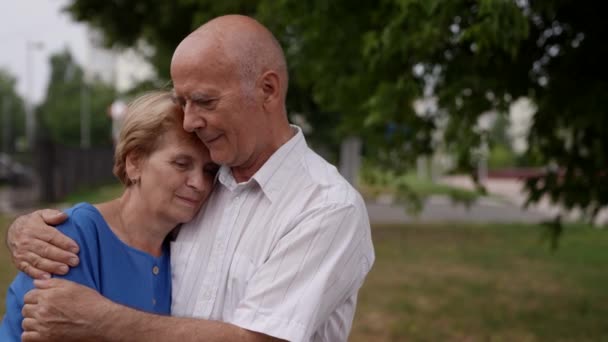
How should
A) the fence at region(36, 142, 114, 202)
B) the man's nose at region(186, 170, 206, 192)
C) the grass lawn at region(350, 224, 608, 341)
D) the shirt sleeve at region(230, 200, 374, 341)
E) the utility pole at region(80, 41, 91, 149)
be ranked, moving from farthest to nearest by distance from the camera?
the utility pole at region(80, 41, 91, 149)
the fence at region(36, 142, 114, 202)
the grass lawn at region(350, 224, 608, 341)
the man's nose at region(186, 170, 206, 192)
the shirt sleeve at region(230, 200, 374, 341)

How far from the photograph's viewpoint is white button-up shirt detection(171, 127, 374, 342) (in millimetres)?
2129

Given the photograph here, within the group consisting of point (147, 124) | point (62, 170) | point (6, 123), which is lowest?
point (6, 123)

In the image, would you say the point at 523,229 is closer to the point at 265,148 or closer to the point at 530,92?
the point at 530,92

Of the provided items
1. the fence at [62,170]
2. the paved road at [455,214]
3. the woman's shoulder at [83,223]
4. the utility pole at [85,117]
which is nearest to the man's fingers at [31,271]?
the woman's shoulder at [83,223]

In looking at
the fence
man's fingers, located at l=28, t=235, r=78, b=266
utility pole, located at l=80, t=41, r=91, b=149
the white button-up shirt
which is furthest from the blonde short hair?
utility pole, located at l=80, t=41, r=91, b=149

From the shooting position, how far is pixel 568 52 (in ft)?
19.1

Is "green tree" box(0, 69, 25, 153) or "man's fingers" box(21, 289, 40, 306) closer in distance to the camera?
"man's fingers" box(21, 289, 40, 306)

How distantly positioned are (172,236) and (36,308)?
522mm

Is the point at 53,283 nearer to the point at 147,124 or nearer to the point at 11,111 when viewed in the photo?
the point at 147,124

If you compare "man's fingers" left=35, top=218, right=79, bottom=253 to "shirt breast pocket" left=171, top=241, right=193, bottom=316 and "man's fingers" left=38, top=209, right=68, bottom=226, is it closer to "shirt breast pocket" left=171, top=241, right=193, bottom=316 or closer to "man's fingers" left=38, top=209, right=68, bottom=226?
"man's fingers" left=38, top=209, right=68, bottom=226

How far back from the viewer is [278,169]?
92.0 inches

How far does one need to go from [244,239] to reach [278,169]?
0.22 m

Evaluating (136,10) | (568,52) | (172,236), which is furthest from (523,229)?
(172,236)

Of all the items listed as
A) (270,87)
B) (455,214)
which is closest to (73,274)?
(270,87)
